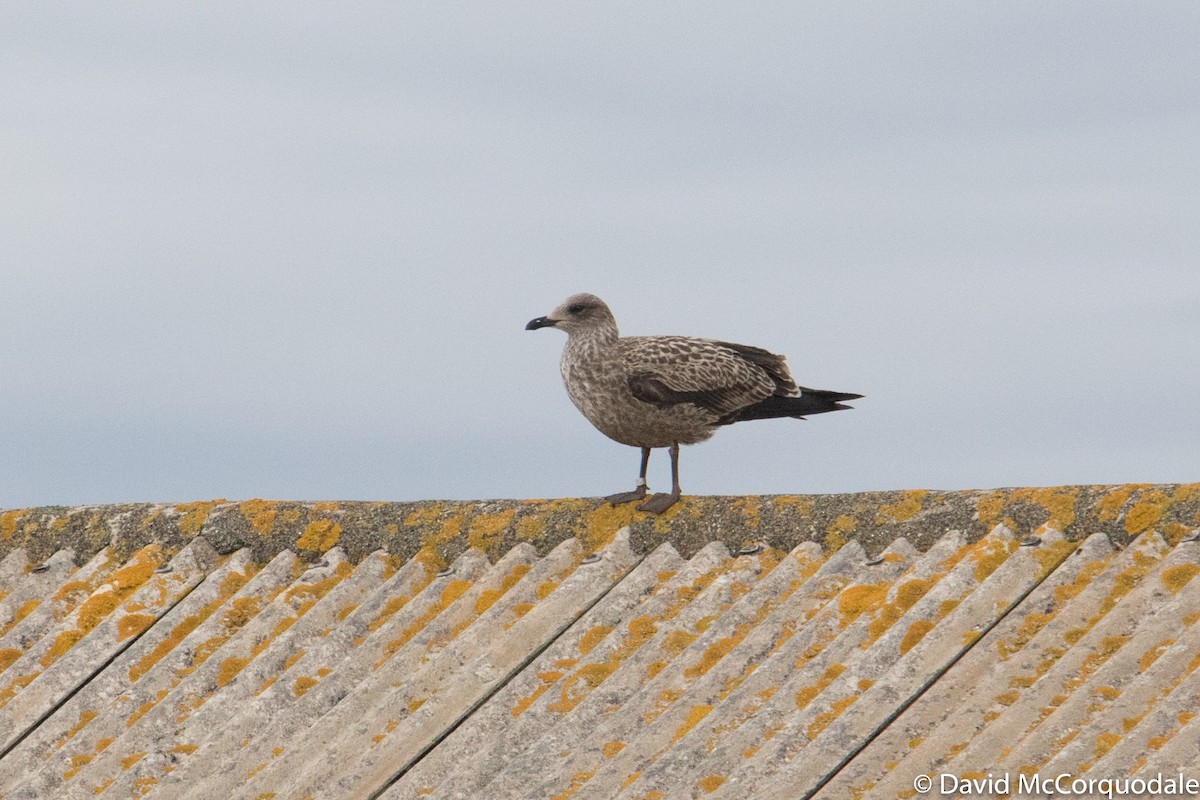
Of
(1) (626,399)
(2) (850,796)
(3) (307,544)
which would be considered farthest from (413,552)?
(2) (850,796)

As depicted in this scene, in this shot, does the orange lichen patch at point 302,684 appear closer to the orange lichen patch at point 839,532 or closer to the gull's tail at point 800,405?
the orange lichen patch at point 839,532

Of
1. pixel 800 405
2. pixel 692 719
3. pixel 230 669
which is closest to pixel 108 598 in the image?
pixel 230 669

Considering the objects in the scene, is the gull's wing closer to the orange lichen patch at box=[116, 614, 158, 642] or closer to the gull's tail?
the gull's tail

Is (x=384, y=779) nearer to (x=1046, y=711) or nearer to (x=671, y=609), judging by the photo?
(x=671, y=609)

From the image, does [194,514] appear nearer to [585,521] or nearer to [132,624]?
[132,624]

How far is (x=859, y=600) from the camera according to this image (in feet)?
19.9

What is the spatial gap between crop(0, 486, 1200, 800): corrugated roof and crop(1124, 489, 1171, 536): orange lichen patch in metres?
0.01

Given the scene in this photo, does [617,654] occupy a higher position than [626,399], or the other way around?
Result: [626,399]

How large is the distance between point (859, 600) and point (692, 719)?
918 mm

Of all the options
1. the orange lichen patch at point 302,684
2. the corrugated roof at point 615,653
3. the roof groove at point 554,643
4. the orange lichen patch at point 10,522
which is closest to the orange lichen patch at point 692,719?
the corrugated roof at point 615,653

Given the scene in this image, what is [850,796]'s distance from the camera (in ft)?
16.0

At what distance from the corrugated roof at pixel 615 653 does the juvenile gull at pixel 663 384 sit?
59 cm

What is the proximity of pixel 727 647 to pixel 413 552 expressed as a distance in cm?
200

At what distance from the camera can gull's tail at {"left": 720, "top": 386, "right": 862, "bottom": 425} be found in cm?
804
